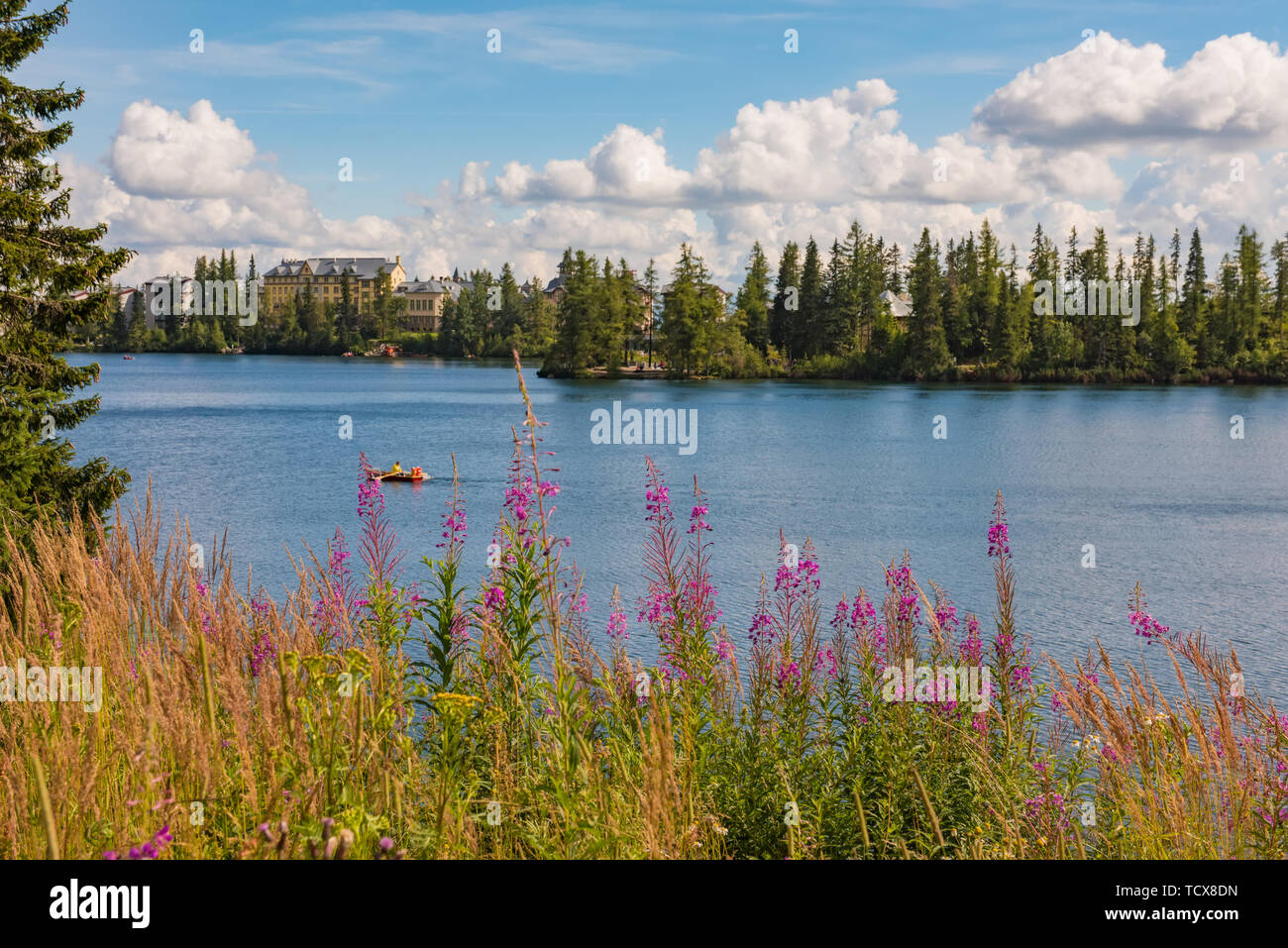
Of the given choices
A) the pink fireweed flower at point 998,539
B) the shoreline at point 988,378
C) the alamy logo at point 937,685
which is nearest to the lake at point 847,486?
the pink fireweed flower at point 998,539

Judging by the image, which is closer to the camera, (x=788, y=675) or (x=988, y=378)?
(x=788, y=675)

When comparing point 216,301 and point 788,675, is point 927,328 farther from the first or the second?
point 216,301

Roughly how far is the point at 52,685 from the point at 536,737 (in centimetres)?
227

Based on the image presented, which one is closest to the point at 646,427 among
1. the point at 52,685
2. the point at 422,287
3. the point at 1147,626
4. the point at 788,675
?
the point at 1147,626

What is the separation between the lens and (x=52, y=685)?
4.87 metres

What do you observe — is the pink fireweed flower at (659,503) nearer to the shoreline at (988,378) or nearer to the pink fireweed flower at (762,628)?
the pink fireweed flower at (762,628)

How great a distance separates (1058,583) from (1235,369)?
88.0 m

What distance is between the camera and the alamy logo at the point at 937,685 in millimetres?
6387

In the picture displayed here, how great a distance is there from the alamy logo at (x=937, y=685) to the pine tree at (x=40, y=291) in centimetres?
1316

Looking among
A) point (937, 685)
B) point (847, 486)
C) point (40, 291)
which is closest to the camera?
point (937, 685)

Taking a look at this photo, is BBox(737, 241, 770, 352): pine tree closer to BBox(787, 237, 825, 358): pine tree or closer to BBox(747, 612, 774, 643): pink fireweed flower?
BBox(787, 237, 825, 358): pine tree
